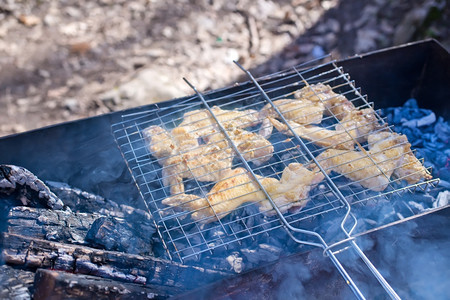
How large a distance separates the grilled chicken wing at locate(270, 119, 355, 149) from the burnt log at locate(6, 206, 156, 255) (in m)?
1.49

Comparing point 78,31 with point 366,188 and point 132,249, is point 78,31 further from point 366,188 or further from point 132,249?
point 366,188

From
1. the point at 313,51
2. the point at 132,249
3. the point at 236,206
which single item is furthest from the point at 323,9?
the point at 132,249

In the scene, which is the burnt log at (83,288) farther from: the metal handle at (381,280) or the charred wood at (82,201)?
the metal handle at (381,280)

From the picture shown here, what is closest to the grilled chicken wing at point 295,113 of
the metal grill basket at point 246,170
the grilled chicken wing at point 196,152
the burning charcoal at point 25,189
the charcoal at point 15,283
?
the metal grill basket at point 246,170

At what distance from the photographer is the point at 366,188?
3.39 metres

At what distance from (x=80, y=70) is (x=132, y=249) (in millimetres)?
4074

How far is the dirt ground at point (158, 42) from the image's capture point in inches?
239

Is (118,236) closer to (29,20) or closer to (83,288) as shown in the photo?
(83,288)

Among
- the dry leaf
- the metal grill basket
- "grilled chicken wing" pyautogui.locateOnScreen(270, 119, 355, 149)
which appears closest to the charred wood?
the metal grill basket

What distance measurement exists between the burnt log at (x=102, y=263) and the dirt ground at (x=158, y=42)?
3.43 metres

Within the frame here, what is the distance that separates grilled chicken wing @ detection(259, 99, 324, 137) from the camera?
3811mm

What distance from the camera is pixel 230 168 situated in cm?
348

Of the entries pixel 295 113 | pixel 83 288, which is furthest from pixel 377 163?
pixel 83 288

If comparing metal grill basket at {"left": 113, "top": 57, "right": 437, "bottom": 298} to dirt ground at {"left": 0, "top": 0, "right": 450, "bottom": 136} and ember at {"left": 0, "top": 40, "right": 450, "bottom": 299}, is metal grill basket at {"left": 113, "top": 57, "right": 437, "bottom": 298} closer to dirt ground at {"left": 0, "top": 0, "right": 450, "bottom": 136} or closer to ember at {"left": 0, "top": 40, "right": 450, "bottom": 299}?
ember at {"left": 0, "top": 40, "right": 450, "bottom": 299}
